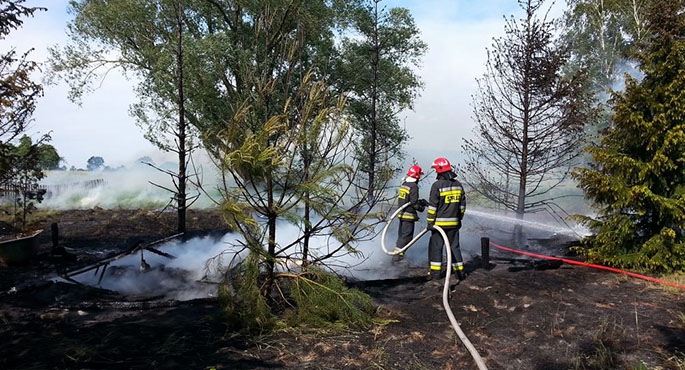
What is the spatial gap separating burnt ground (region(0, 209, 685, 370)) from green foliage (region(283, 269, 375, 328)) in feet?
0.58

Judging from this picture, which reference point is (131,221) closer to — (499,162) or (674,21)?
(499,162)

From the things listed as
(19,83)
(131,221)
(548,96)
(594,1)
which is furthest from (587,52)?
(19,83)

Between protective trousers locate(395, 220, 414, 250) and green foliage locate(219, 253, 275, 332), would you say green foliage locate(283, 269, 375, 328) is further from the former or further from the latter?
protective trousers locate(395, 220, 414, 250)

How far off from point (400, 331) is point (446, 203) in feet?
9.19

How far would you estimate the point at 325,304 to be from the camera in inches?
215

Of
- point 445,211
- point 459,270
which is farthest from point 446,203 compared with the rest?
point 459,270

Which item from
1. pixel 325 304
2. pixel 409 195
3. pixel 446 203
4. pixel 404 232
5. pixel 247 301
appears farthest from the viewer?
pixel 404 232

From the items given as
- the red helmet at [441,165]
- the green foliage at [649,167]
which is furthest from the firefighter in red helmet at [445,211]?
the green foliage at [649,167]

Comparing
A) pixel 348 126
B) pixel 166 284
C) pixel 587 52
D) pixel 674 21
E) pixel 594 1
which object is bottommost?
pixel 166 284

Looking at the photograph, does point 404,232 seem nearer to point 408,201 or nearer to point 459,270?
point 408,201

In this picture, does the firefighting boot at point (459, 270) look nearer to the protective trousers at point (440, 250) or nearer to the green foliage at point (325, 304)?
the protective trousers at point (440, 250)

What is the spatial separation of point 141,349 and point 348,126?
3347 millimetres

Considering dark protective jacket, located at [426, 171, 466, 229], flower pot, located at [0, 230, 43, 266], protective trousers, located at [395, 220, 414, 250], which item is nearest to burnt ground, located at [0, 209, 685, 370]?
dark protective jacket, located at [426, 171, 466, 229]

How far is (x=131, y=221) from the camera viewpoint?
15.3 metres
